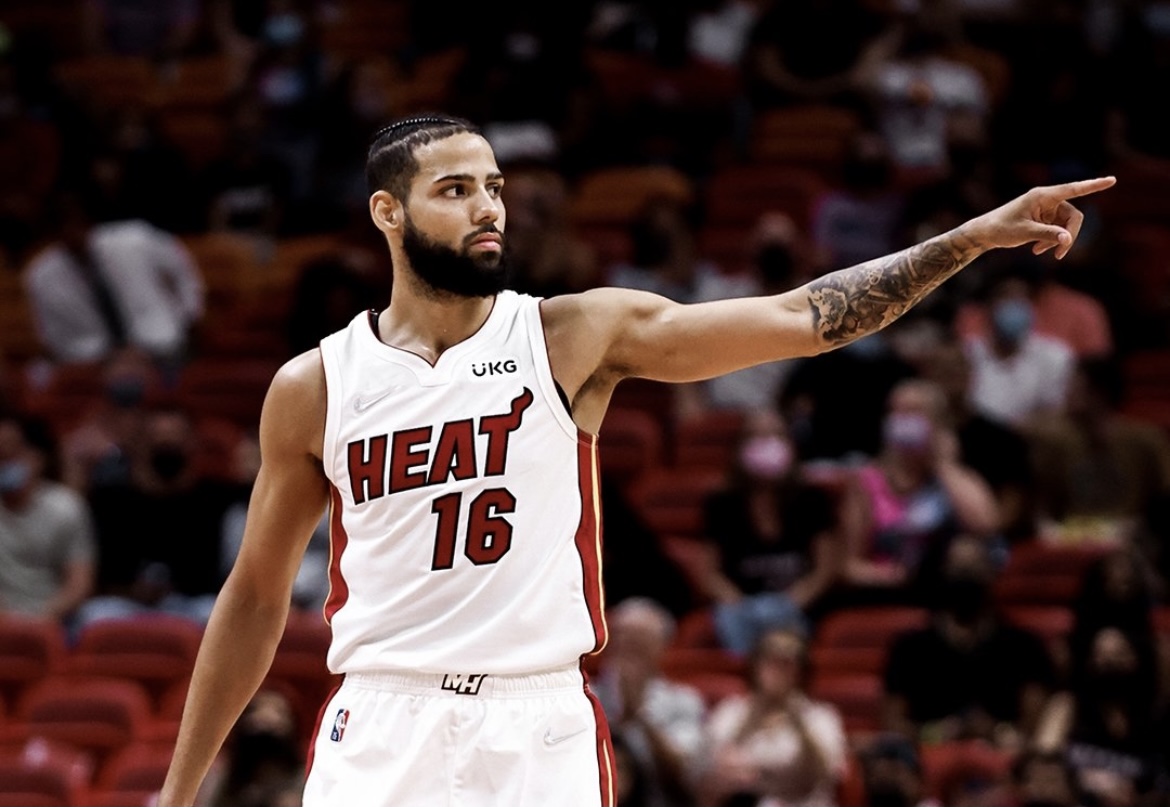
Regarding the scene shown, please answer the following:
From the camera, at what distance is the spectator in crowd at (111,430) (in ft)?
39.9

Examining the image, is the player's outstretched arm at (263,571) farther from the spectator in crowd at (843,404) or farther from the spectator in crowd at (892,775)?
the spectator in crowd at (843,404)

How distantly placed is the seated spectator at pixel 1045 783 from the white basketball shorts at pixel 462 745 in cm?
396

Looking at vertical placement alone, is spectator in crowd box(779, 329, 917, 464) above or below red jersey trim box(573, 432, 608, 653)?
above

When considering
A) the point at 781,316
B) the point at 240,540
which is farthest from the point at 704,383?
the point at 781,316

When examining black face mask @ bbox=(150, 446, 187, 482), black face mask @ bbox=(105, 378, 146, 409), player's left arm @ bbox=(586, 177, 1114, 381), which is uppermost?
black face mask @ bbox=(105, 378, 146, 409)

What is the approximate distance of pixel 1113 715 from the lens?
30.5ft

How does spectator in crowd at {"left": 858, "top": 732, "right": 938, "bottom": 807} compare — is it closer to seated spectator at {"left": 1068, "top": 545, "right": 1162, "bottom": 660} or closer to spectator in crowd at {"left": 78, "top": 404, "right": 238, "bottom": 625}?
seated spectator at {"left": 1068, "top": 545, "right": 1162, "bottom": 660}

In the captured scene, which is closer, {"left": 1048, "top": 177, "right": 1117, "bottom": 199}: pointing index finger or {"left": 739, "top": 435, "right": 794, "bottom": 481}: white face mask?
{"left": 1048, "top": 177, "right": 1117, "bottom": 199}: pointing index finger

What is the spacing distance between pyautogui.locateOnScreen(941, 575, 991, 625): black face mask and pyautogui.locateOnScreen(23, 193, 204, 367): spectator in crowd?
6.45m

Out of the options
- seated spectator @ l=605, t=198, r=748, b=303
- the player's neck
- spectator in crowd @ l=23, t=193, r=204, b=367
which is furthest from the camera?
spectator in crowd @ l=23, t=193, r=204, b=367

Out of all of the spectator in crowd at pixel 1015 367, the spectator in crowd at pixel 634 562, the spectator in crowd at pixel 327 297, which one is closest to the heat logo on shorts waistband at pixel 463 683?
the spectator in crowd at pixel 634 562

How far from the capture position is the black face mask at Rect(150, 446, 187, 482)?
11.9 m

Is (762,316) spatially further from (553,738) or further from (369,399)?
(553,738)

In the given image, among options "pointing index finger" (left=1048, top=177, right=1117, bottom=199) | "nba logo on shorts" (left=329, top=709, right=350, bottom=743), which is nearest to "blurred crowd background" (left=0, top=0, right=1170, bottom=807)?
"nba logo on shorts" (left=329, top=709, right=350, bottom=743)
